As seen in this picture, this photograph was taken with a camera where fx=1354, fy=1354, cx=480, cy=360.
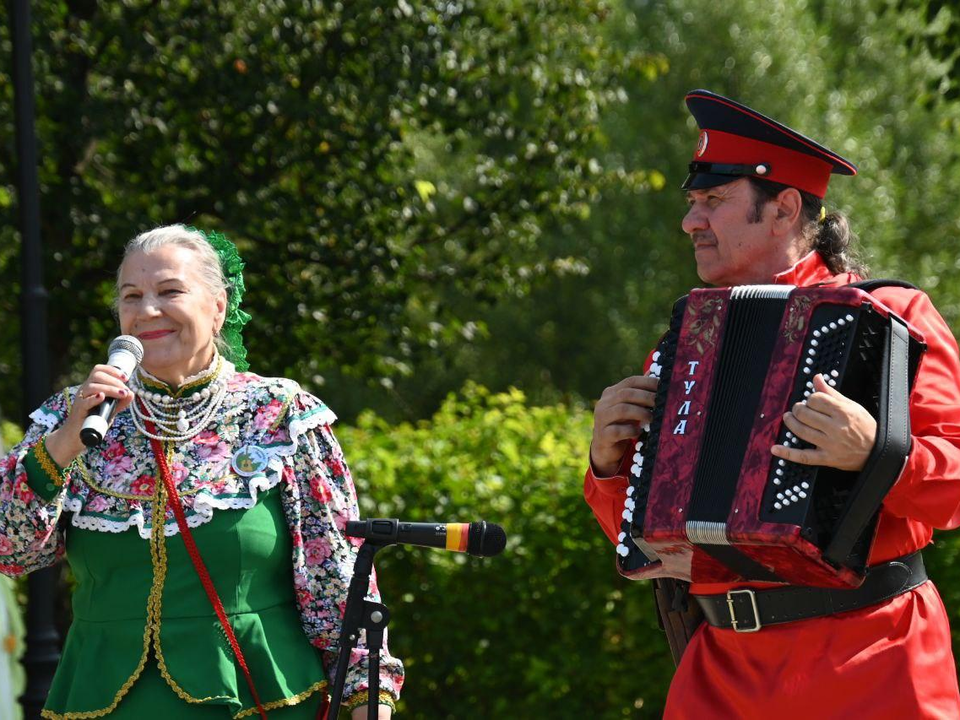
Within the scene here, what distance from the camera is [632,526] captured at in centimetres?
304

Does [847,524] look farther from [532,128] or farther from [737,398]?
[532,128]

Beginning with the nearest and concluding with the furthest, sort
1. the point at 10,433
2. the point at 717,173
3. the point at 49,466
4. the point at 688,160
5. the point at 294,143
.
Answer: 1. the point at 49,466
2. the point at 717,173
3. the point at 294,143
4. the point at 10,433
5. the point at 688,160

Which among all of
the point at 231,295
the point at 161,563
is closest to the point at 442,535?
the point at 161,563

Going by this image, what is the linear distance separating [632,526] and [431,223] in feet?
15.1

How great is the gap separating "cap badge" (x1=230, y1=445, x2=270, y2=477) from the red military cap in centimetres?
128

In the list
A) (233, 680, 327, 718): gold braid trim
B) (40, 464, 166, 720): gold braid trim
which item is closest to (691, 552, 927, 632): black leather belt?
(233, 680, 327, 718): gold braid trim

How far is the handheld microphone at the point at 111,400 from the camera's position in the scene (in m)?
2.99

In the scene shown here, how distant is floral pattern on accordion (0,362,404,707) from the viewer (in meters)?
3.37

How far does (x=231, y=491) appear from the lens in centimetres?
341

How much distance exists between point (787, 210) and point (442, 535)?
117cm

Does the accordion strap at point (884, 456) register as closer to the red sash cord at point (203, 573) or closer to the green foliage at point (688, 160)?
the red sash cord at point (203, 573)

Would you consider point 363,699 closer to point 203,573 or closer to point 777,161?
point 203,573

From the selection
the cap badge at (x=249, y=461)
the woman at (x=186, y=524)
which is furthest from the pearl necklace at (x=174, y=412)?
the cap badge at (x=249, y=461)

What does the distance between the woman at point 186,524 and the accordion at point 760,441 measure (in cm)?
81
